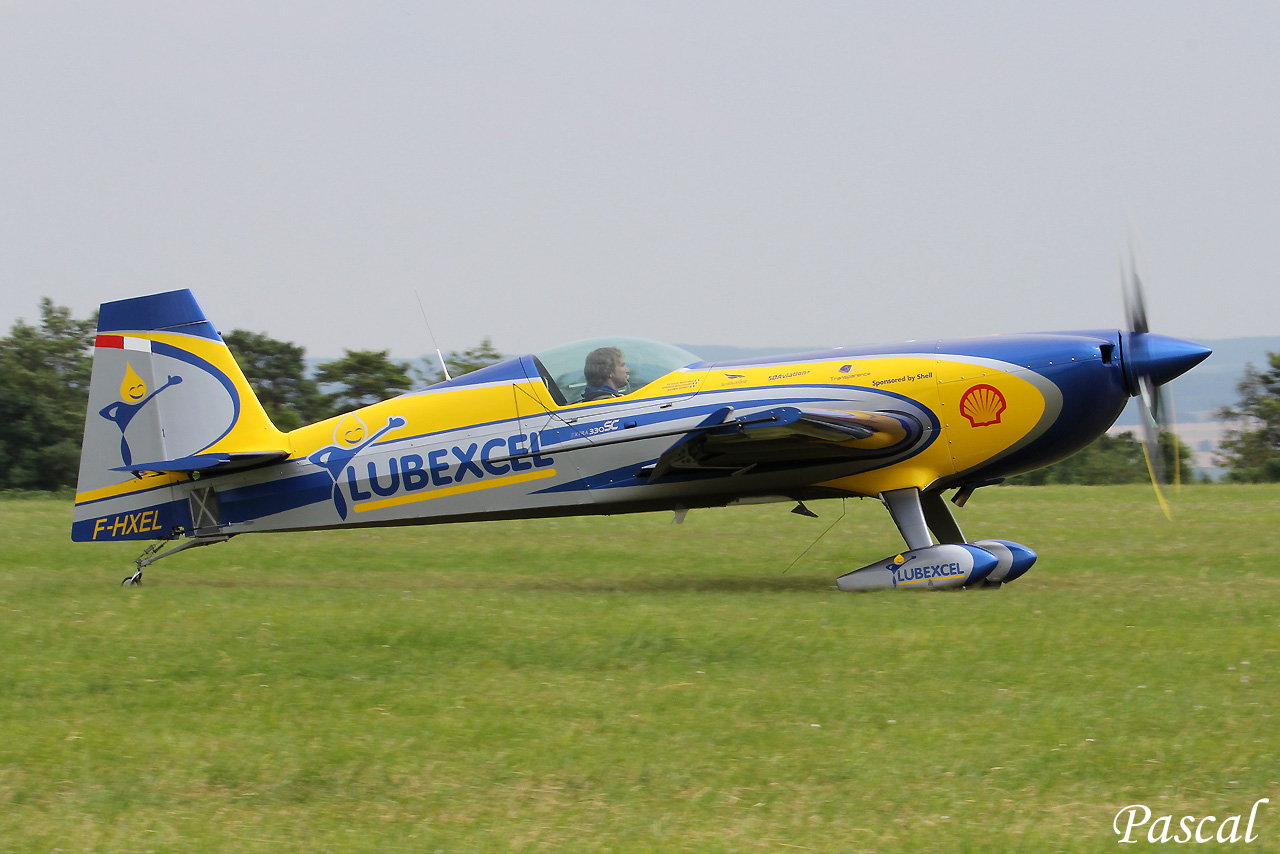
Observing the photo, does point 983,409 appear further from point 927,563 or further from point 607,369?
point 607,369

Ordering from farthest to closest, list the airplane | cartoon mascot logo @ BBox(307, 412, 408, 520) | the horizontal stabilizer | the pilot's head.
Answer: cartoon mascot logo @ BBox(307, 412, 408, 520) < the horizontal stabilizer < the pilot's head < the airplane

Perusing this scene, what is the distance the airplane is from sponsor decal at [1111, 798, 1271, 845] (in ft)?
19.5

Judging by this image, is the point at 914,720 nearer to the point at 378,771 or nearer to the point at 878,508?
the point at 378,771

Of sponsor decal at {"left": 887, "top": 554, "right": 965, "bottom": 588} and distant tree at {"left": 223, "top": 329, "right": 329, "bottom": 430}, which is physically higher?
distant tree at {"left": 223, "top": 329, "right": 329, "bottom": 430}

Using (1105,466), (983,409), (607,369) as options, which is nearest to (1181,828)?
(983,409)

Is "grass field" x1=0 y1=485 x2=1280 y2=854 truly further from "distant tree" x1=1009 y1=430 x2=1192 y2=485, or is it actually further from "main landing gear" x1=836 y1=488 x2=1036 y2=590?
"distant tree" x1=1009 y1=430 x2=1192 y2=485

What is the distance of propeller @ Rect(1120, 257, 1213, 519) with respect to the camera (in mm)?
11461

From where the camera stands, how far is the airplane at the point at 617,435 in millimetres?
11570

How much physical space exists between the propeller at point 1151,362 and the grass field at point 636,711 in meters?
1.55

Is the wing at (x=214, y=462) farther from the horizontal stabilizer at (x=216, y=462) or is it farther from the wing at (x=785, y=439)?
the wing at (x=785, y=439)

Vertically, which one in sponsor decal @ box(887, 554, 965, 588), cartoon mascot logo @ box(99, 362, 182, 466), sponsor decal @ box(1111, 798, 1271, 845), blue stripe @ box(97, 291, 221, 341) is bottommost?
sponsor decal @ box(887, 554, 965, 588)

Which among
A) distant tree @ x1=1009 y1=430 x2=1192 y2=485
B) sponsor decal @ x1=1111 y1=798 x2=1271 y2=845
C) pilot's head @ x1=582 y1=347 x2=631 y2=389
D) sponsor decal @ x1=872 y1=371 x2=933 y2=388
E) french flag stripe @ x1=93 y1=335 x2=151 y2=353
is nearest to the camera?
sponsor decal @ x1=1111 y1=798 x2=1271 y2=845

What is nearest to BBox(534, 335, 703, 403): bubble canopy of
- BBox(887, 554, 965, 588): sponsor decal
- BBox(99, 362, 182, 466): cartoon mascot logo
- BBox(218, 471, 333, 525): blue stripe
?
BBox(218, 471, 333, 525): blue stripe

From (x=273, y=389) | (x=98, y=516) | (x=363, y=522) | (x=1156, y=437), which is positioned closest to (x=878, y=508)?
(x=1156, y=437)
